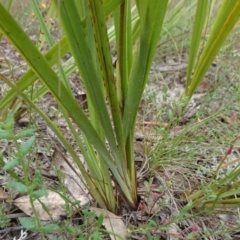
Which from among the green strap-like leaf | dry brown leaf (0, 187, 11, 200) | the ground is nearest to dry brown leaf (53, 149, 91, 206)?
the ground

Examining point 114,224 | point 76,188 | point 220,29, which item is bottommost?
point 114,224

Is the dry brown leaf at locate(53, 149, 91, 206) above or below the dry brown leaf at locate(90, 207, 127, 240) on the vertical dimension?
above

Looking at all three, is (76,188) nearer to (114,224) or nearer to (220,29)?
(114,224)

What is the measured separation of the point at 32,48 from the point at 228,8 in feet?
1.64

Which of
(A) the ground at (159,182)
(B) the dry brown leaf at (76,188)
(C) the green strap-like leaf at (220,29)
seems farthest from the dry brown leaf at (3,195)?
(C) the green strap-like leaf at (220,29)

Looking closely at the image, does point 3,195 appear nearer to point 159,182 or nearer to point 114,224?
point 114,224

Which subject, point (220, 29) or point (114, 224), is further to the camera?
point (220, 29)

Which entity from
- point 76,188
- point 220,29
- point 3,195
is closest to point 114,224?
point 76,188

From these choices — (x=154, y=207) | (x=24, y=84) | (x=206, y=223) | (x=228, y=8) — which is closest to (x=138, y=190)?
(x=154, y=207)

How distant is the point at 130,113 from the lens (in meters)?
0.63

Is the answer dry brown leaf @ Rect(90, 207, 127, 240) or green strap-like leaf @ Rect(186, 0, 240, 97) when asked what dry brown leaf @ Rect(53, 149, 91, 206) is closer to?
dry brown leaf @ Rect(90, 207, 127, 240)

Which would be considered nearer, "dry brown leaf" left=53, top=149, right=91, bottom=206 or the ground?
the ground

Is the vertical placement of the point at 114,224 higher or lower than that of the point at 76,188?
lower

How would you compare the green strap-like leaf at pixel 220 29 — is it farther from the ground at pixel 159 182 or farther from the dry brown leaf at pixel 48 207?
the dry brown leaf at pixel 48 207
